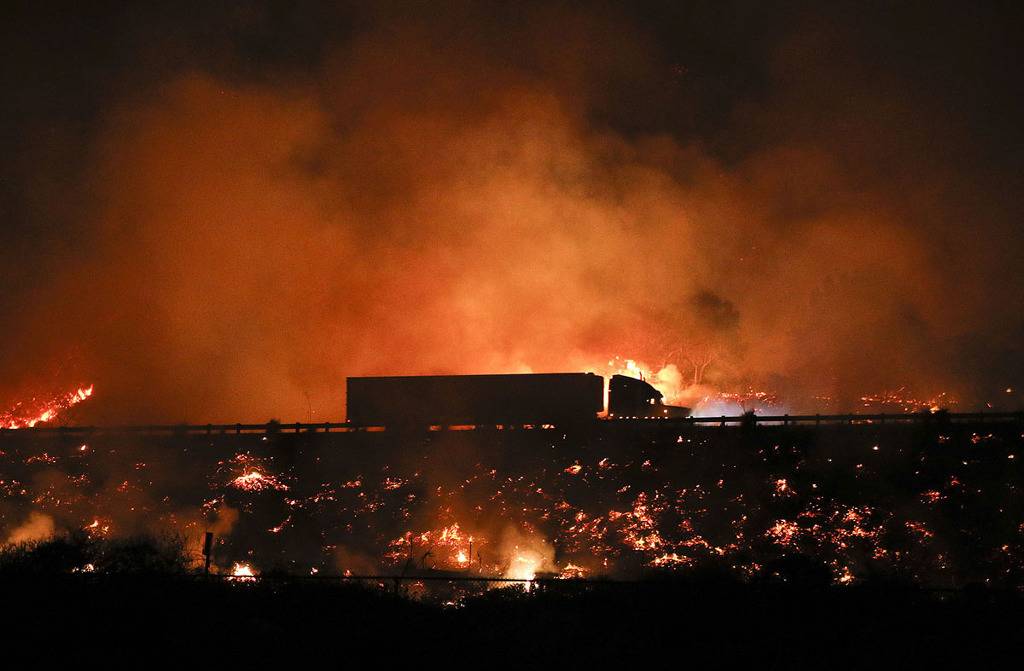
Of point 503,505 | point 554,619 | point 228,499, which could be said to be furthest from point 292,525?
point 554,619

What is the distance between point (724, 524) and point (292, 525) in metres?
17.5

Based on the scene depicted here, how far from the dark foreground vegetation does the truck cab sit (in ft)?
97.1

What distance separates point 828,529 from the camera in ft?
101

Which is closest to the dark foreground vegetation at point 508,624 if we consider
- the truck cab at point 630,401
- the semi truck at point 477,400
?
the semi truck at point 477,400

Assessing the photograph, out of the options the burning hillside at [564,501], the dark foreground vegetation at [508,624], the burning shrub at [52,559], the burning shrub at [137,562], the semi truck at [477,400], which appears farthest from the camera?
the semi truck at [477,400]

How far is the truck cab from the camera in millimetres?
50906

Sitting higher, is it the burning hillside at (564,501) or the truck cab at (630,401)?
the truck cab at (630,401)

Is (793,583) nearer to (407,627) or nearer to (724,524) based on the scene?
(407,627)

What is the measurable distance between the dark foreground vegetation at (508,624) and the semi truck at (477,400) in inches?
997

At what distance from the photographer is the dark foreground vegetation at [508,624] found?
16641 millimetres

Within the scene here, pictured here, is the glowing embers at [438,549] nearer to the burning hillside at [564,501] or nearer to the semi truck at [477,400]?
the burning hillside at [564,501]

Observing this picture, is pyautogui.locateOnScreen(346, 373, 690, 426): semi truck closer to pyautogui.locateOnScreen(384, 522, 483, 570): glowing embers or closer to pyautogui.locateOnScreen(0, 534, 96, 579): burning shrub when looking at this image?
pyautogui.locateOnScreen(384, 522, 483, 570): glowing embers

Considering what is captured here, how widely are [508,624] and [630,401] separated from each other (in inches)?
1298

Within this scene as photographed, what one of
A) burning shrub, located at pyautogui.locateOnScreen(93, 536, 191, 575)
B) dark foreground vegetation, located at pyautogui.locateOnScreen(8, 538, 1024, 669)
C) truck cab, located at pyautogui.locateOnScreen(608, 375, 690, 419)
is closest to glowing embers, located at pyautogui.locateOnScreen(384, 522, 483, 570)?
burning shrub, located at pyautogui.locateOnScreen(93, 536, 191, 575)
